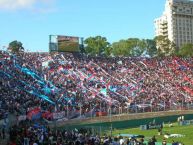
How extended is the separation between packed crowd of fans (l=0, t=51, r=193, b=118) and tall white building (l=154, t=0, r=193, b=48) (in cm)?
11109

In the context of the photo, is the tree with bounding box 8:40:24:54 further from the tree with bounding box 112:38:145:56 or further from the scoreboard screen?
the tree with bounding box 112:38:145:56

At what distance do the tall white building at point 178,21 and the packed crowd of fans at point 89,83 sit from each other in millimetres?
111095

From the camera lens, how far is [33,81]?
5697 cm

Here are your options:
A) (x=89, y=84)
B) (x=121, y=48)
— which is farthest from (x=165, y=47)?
(x=89, y=84)

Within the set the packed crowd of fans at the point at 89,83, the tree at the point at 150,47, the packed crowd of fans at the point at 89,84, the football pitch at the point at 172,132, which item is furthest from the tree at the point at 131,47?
the football pitch at the point at 172,132

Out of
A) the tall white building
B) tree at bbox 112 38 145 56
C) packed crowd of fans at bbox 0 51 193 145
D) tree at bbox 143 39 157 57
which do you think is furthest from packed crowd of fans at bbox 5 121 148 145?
the tall white building

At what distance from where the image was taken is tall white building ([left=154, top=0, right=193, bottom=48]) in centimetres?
19062

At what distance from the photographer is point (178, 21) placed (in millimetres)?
192750

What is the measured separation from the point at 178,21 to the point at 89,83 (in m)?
136

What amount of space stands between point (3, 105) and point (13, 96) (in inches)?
151

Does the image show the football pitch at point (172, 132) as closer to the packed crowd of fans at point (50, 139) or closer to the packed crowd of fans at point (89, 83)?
the packed crowd of fans at point (89, 83)

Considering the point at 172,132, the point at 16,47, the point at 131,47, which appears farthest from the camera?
the point at 131,47

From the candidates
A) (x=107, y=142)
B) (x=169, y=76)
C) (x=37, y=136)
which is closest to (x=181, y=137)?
(x=107, y=142)

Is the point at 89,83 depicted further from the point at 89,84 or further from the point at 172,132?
the point at 172,132
